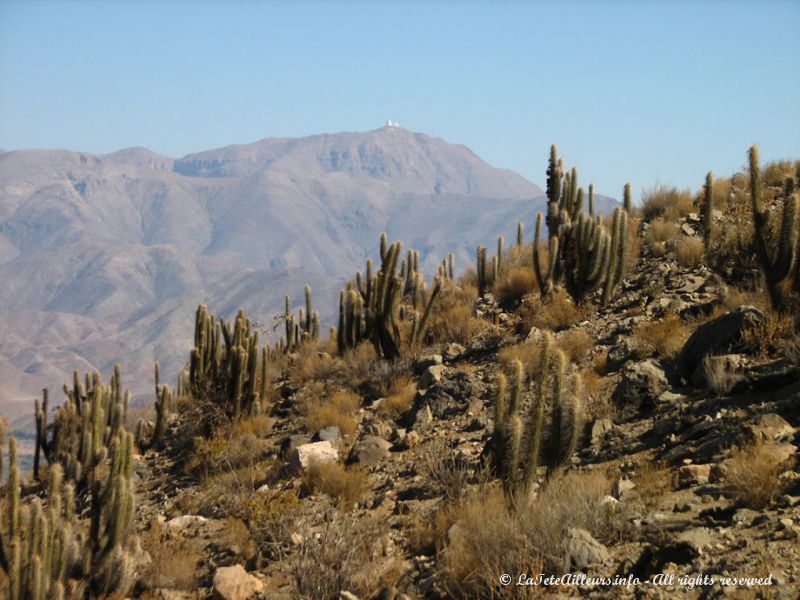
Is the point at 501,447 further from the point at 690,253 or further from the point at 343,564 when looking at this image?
the point at 690,253

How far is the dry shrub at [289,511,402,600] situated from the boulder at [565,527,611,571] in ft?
5.50

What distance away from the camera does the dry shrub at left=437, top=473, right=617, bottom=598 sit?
241 inches

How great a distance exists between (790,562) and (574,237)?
912cm

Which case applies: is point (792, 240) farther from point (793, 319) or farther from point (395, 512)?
point (395, 512)

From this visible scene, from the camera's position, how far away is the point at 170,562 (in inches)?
330

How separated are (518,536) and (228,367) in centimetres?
875

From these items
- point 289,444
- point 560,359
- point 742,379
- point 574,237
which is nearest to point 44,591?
point 289,444

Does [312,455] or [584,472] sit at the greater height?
[584,472]

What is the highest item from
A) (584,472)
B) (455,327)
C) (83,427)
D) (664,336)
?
(664,336)

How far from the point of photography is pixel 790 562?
5379 millimetres

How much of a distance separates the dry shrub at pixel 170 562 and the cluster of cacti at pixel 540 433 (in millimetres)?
3366

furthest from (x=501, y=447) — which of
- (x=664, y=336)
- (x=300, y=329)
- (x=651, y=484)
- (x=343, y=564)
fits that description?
(x=300, y=329)

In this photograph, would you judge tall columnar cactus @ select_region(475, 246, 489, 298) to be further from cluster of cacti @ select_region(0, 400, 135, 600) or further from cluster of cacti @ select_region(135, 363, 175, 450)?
cluster of cacti @ select_region(0, 400, 135, 600)

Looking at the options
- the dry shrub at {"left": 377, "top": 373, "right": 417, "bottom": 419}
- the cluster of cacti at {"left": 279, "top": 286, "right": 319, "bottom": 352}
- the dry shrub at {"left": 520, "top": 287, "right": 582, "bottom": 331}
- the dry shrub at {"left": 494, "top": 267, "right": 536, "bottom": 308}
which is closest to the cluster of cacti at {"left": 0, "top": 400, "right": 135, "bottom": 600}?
the dry shrub at {"left": 377, "top": 373, "right": 417, "bottom": 419}
